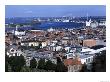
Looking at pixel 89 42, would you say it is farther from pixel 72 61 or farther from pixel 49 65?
pixel 49 65

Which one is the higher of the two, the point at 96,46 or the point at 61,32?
the point at 61,32

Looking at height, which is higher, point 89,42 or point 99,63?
point 89,42

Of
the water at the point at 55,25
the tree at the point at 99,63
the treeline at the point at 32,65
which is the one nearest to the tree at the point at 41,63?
the treeline at the point at 32,65

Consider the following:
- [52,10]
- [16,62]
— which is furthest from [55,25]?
[16,62]

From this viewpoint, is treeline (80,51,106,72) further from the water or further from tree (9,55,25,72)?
tree (9,55,25,72)

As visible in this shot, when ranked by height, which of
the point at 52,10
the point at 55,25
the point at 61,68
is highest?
the point at 52,10

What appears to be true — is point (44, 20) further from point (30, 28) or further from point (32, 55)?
point (32, 55)
